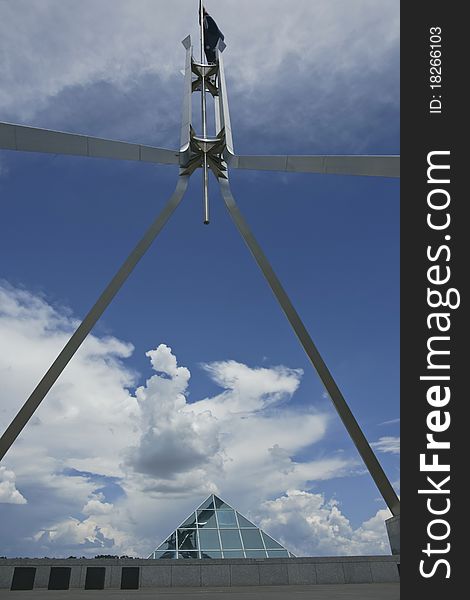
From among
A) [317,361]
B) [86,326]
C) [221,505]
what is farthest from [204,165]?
[221,505]

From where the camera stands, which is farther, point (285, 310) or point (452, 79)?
point (285, 310)

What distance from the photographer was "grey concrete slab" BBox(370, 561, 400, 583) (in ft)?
65.9

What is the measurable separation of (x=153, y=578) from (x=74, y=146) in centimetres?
1546

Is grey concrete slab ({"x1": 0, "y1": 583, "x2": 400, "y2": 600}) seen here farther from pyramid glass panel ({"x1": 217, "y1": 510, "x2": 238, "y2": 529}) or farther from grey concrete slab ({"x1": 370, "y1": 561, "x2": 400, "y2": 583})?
pyramid glass panel ({"x1": 217, "y1": 510, "x2": 238, "y2": 529})

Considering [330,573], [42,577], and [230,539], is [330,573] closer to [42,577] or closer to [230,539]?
[230,539]

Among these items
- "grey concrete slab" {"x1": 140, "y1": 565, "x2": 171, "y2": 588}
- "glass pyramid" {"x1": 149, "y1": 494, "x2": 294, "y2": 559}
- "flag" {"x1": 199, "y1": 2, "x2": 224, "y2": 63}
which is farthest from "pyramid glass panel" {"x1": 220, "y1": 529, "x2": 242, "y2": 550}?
"flag" {"x1": 199, "y1": 2, "x2": 224, "y2": 63}

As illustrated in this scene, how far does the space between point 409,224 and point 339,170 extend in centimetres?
1184

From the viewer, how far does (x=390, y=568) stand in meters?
20.2

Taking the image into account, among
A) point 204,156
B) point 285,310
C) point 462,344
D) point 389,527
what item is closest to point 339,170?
point 285,310

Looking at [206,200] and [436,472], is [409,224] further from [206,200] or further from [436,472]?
[206,200]

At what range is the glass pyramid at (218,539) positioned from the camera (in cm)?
2562

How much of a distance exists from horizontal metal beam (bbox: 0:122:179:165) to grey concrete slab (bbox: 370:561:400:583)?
1827cm

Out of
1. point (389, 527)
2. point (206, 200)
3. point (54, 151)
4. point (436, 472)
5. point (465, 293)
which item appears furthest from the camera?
point (206, 200)

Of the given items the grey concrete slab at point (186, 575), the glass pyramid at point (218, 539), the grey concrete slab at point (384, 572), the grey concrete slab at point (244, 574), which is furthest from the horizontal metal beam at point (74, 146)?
the grey concrete slab at point (384, 572)
